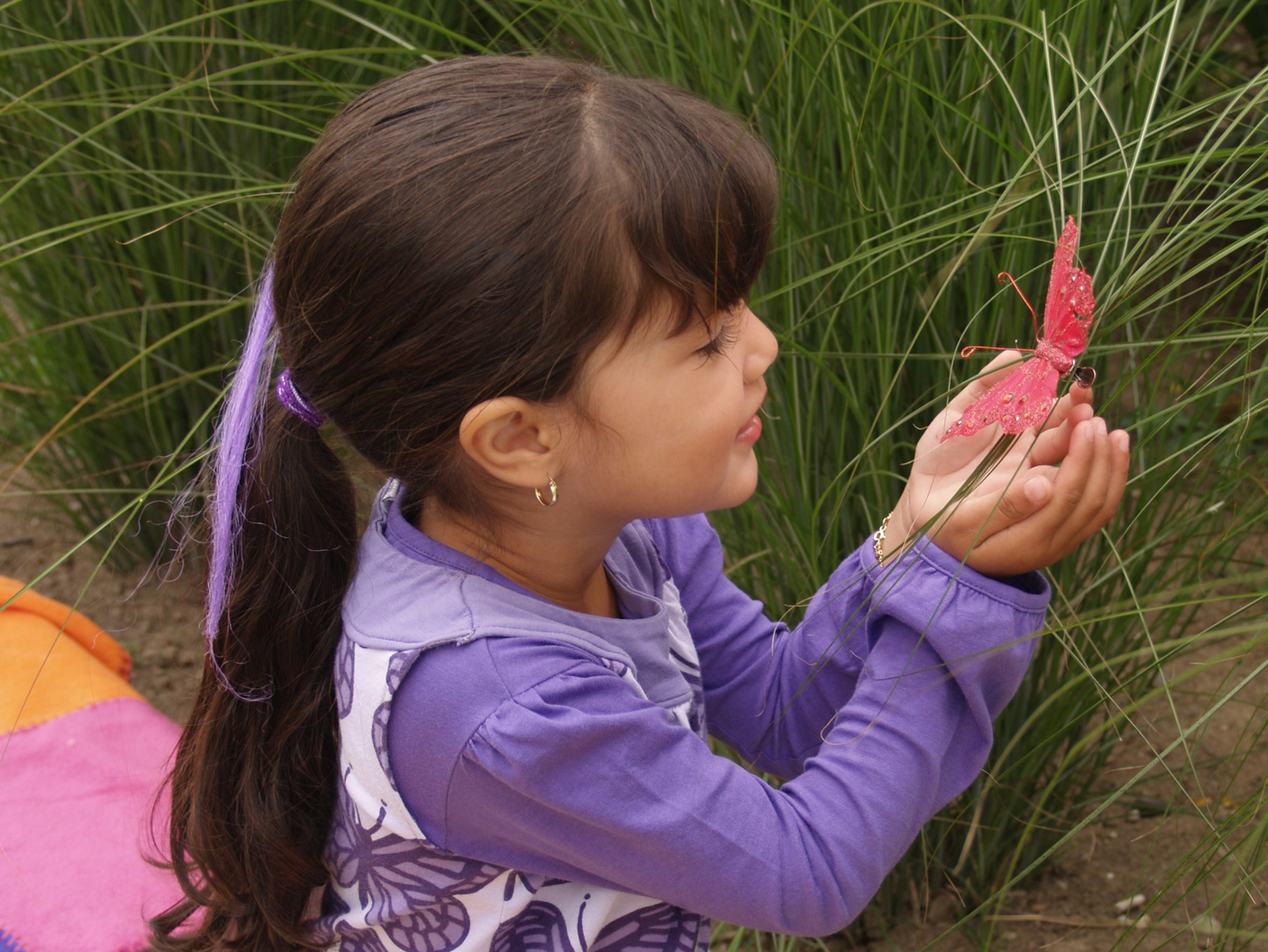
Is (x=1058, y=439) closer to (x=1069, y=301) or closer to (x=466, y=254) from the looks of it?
(x=1069, y=301)

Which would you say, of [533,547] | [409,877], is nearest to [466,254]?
[533,547]

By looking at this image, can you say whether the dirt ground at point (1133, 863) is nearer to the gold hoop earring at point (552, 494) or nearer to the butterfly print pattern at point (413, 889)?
the butterfly print pattern at point (413, 889)

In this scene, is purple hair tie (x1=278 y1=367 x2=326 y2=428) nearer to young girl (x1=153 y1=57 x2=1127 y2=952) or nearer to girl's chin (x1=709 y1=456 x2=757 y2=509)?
young girl (x1=153 y1=57 x2=1127 y2=952)

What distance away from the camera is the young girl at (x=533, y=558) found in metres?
0.83

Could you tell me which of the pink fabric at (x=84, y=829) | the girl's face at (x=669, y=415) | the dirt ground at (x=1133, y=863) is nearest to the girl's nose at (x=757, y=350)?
the girl's face at (x=669, y=415)

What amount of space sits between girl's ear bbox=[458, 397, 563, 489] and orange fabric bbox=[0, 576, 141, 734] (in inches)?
35.7

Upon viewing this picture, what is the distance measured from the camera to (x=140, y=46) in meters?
1.70

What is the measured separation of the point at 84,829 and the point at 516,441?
927 mm

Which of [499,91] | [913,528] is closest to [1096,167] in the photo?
[913,528]

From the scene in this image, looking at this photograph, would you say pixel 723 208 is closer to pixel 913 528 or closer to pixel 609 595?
pixel 913 528

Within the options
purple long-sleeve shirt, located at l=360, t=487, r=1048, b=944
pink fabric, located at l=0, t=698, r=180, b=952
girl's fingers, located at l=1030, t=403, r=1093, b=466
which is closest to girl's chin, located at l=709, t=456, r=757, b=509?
purple long-sleeve shirt, located at l=360, t=487, r=1048, b=944

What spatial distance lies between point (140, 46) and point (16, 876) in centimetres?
109

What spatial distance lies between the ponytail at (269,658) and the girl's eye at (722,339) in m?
0.34

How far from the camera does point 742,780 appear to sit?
898 millimetres
